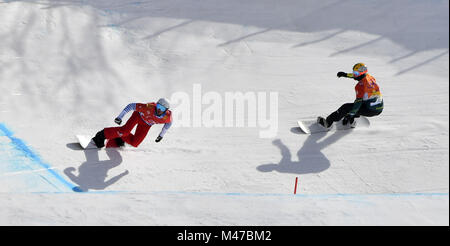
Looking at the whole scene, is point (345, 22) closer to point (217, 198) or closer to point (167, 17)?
point (167, 17)

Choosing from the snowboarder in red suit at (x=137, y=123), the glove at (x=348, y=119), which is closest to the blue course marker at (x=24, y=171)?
the snowboarder in red suit at (x=137, y=123)

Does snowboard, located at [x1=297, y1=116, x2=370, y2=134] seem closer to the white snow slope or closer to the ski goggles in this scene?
the white snow slope

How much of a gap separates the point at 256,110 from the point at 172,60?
223 centimetres

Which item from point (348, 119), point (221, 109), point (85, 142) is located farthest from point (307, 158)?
point (85, 142)

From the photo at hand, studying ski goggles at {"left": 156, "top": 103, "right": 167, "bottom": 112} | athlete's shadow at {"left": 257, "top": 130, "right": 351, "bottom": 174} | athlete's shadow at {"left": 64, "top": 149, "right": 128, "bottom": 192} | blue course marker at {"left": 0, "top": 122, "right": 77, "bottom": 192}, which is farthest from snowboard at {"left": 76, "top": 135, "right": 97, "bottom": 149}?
athlete's shadow at {"left": 257, "top": 130, "right": 351, "bottom": 174}

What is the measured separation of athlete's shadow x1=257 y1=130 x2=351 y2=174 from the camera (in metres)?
9.16

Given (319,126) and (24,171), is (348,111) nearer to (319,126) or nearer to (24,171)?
(319,126)

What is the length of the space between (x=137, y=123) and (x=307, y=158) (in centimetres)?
277

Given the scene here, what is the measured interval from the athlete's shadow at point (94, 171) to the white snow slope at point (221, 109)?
0.03 meters

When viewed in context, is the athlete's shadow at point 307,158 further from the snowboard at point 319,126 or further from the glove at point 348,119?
the glove at point 348,119

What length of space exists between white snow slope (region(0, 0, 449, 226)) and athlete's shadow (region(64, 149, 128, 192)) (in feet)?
0.09

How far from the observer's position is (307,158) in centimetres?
945

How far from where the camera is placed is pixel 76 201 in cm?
763

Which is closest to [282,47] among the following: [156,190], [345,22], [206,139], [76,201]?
[345,22]
